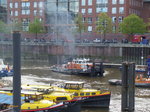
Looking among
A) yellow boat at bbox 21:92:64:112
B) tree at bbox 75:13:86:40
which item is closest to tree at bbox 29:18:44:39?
tree at bbox 75:13:86:40

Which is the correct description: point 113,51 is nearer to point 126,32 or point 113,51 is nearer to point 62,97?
point 126,32

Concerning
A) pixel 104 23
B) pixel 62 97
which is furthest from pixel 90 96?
pixel 104 23

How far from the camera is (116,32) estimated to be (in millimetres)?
125688

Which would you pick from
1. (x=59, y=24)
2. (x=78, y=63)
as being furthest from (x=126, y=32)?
(x=78, y=63)

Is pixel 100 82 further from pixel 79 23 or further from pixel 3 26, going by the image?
pixel 3 26

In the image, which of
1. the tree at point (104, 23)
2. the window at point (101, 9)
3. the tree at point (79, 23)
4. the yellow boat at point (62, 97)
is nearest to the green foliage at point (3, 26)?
the tree at point (79, 23)

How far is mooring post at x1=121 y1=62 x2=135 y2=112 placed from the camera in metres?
38.7

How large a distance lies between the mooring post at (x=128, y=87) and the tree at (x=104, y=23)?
264 feet

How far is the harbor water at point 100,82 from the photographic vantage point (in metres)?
46.5

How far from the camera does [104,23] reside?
120562mm

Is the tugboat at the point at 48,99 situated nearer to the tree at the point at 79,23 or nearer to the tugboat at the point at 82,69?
the tugboat at the point at 82,69

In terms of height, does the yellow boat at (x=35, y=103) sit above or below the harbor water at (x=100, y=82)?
above

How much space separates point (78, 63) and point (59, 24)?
5450cm

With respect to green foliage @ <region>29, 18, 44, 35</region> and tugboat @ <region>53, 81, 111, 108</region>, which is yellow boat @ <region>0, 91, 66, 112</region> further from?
green foliage @ <region>29, 18, 44, 35</region>
